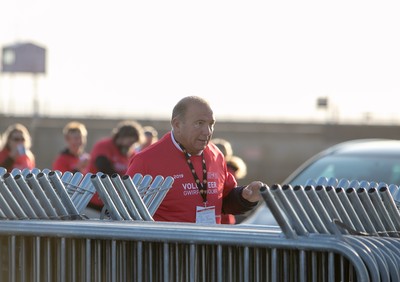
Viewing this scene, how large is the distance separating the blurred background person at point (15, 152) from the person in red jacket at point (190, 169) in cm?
624

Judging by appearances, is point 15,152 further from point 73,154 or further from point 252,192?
point 252,192

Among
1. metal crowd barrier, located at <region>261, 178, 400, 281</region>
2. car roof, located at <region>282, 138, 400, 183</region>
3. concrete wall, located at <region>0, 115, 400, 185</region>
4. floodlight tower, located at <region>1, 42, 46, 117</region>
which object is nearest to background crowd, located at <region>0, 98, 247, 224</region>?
car roof, located at <region>282, 138, 400, 183</region>

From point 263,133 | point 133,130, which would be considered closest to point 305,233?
point 133,130

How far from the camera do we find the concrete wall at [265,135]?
62.5 m

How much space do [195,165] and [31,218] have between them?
87.0 inches

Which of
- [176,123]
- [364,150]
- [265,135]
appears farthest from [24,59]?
[176,123]

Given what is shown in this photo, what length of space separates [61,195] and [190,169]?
1.93 metres

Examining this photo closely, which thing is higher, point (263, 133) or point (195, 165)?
point (195, 165)

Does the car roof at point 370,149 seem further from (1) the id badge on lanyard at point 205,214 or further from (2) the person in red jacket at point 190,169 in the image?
(1) the id badge on lanyard at point 205,214

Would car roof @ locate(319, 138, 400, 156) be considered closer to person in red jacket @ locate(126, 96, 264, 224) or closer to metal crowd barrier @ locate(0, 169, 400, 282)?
person in red jacket @ locate(126, 96, 264, 224)

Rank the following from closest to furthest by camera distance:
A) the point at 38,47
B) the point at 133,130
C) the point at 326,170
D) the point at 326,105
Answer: the point at 326,170
the point at 133,130
the point at 38,47
the point at 326,105

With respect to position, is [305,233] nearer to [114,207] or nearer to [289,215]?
[289,215]

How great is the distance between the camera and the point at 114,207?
19.4ft

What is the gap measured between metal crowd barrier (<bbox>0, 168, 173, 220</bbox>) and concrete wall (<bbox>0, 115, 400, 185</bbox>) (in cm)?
5410
